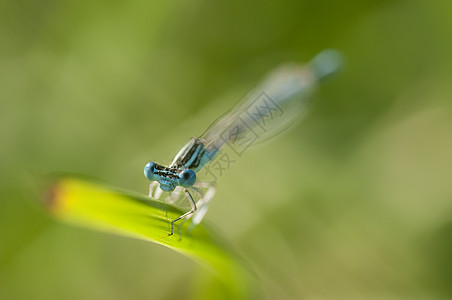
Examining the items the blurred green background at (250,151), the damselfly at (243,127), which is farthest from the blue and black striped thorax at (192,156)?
the blurred green background at (250,151)

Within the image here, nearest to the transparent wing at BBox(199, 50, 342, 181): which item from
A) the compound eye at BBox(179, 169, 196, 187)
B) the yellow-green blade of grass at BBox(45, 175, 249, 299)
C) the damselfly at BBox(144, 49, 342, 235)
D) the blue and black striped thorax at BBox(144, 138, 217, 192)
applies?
the damselfly at BBox(144, 49, 342, 235)

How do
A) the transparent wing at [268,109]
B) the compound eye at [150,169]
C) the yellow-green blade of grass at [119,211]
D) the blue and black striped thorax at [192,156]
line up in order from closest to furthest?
the yellow-green blade of grass at [119,211], the compound eye at [150,169], the blue and black striped thorax at [192,156], the transparent wing at [268,109]

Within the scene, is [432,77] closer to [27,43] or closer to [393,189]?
[393,189]

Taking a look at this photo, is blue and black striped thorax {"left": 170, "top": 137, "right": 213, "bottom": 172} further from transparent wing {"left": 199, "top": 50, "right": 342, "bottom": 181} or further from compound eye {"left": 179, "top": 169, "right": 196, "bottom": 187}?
compound eye {"left": 179, "top": 169, "right": 196, "bottom": 187}

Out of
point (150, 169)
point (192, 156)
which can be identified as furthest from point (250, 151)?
point (150, 169)

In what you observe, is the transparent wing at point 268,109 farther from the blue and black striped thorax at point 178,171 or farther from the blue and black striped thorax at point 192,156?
the blue and black striped thorax at point 178,171

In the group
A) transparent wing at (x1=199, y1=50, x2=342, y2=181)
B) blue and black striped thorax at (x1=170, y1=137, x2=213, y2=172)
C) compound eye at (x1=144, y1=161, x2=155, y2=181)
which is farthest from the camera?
transparent wing at (x1=199, y1=50, x2=342, y2=181)
